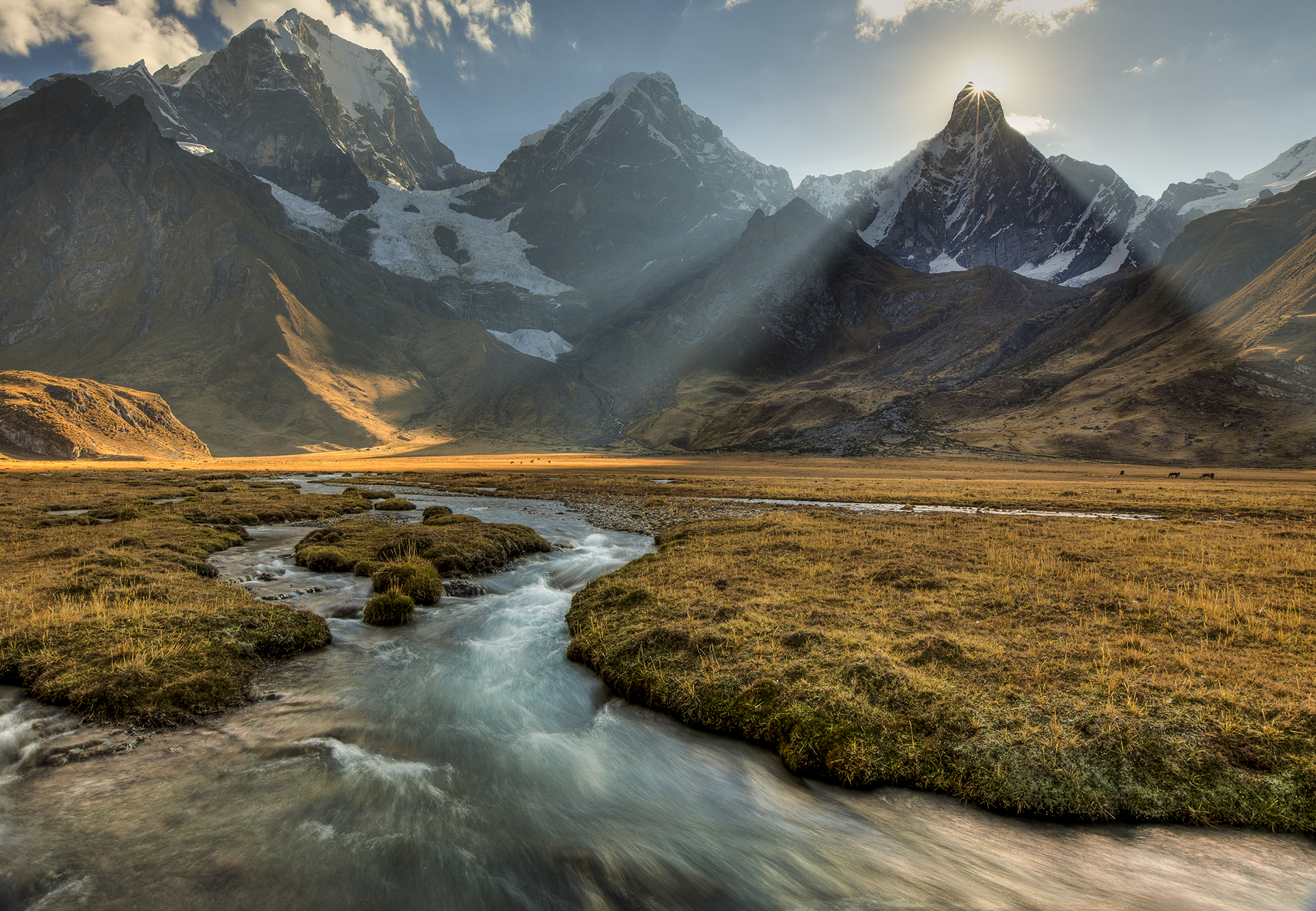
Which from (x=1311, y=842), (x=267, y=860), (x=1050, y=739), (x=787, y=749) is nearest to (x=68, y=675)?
(x=267, y=860)

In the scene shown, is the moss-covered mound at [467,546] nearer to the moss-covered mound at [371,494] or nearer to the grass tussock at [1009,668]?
the grass tussock at [1009,668]

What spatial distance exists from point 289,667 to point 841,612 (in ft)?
50.3

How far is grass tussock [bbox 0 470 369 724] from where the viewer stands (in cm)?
1202


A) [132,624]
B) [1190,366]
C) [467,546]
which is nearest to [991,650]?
[132,624]

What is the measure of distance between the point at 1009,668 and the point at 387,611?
18060 millimetres

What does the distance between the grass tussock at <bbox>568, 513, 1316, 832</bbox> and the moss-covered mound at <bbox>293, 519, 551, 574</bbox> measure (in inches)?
308

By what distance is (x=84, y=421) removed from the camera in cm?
11575

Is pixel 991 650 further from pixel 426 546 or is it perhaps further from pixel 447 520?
pixel 447 520

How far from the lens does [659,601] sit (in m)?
17.7

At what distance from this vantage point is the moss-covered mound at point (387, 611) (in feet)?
60.5

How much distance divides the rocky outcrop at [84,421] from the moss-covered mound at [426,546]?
12359 cm

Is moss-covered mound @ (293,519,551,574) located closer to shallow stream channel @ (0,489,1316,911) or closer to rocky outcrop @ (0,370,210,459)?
shallow stream channel @ (0,489,1316,911)

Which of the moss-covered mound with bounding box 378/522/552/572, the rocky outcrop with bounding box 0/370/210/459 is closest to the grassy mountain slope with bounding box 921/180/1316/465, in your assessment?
the moss-covered mound with bounding box 378/522/552/572

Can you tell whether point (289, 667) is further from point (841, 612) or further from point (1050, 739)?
point (1050, 739)
